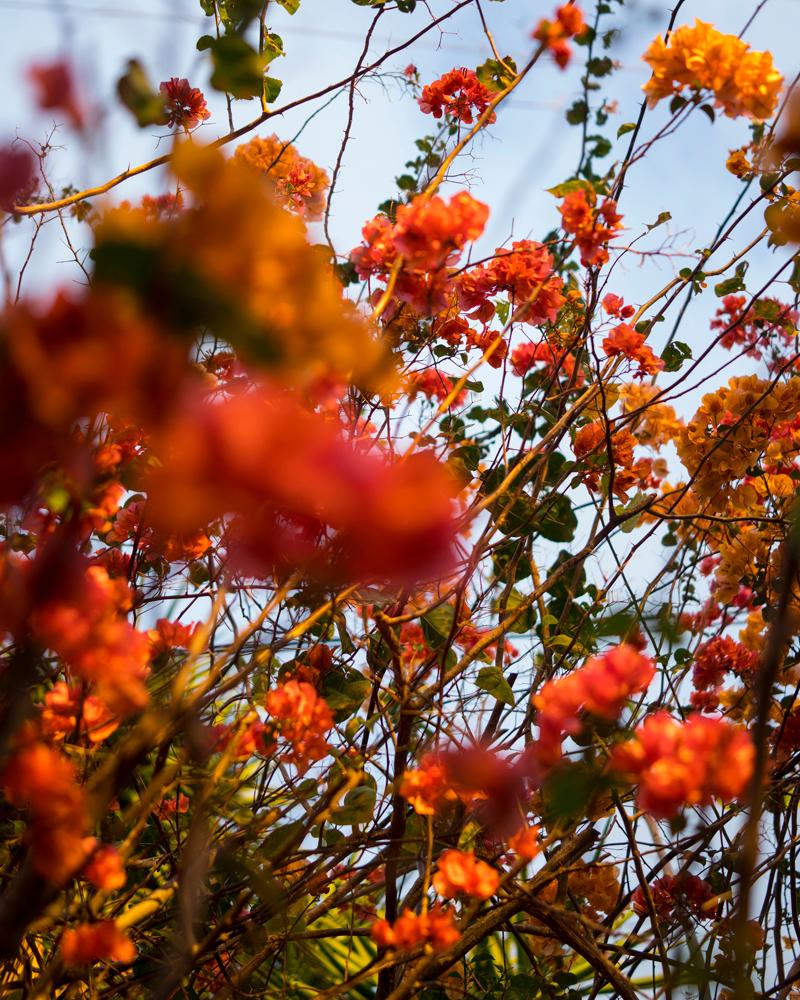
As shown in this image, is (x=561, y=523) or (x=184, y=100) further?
(x=561, y=523)

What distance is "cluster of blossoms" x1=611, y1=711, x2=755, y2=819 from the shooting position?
709 mm

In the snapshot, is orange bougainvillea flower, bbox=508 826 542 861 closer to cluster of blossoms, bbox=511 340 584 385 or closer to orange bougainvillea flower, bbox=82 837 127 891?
orange bougainvillea flower, bbox=82 837 127 891

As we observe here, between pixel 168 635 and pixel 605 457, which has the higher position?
pixel 605 457

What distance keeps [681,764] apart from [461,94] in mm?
1259

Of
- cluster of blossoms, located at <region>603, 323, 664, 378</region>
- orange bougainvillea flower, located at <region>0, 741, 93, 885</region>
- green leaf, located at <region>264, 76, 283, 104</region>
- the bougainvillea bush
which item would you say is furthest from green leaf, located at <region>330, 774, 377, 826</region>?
green leaf, located at <region>264, 76, 283, 104</region>

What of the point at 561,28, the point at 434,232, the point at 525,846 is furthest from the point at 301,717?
the point at 561,28

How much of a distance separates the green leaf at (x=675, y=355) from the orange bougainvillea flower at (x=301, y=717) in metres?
1.03

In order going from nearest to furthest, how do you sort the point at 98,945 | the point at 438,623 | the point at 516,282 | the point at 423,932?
1. the point at 98,945
2. the point at 423,932
3. the point at 516,282
4. the point at 438,623

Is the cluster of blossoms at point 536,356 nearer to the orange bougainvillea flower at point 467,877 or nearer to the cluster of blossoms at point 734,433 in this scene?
the cluster of blossoms at point 734,433

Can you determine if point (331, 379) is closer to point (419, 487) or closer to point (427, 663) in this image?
point (419, 487)

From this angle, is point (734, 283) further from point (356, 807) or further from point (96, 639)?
point (96, 639)

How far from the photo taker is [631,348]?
148 centimetres

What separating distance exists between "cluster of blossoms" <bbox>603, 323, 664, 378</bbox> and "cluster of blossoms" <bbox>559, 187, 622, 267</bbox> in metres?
0.19

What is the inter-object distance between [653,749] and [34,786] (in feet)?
1.51
